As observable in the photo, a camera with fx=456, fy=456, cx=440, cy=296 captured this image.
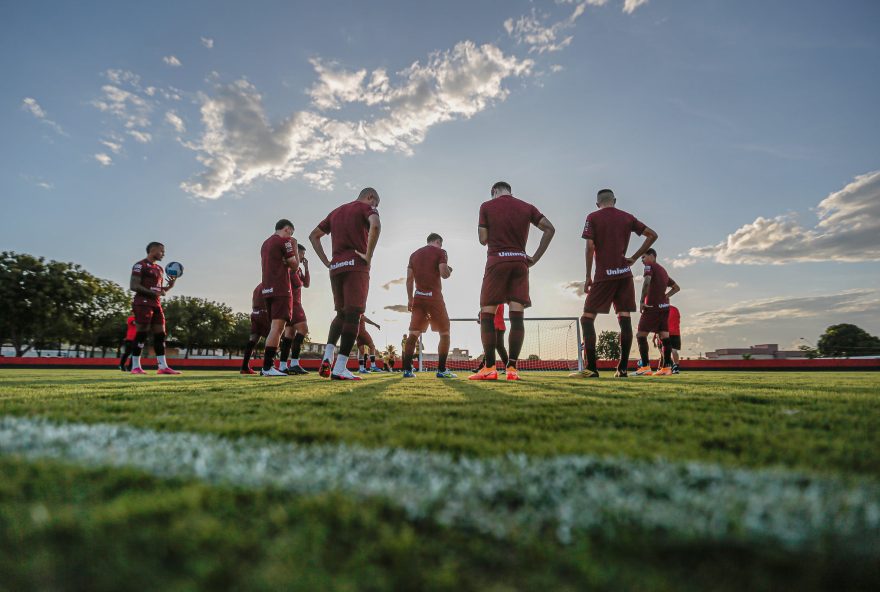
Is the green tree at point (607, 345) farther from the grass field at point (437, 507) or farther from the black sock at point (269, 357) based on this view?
the grass field at point (437, 507)

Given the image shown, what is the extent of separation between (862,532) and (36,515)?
158cm

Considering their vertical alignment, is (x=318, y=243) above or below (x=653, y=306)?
above

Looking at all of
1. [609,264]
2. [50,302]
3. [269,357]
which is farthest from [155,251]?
[50,302]

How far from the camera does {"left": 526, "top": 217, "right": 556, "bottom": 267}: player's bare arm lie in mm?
6066

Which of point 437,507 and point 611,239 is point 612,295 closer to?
point 611,239

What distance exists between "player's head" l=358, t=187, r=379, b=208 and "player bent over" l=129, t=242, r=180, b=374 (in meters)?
4.74

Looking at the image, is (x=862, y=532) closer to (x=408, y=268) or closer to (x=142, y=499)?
(x=142, y=499)

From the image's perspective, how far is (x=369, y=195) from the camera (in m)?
6.35

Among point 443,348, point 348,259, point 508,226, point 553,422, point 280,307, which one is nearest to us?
point 553,422

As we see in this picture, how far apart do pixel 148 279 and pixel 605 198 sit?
821cm

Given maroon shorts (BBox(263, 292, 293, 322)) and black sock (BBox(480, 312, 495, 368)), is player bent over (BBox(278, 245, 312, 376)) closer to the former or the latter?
maroon shorts (BBox(263, 292, 293, 322))

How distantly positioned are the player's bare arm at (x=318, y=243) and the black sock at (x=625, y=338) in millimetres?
4617

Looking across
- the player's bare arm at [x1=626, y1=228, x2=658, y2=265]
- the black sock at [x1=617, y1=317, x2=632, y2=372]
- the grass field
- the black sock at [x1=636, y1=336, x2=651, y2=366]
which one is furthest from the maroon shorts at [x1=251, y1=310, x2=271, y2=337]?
the grass field

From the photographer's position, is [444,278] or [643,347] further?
[643,347]
